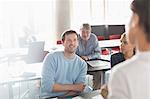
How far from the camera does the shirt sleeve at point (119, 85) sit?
0.77m

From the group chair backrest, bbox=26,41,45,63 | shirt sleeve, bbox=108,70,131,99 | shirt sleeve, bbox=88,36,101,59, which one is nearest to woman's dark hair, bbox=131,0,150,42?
shirt sleeve, bbox=108,70,131,99

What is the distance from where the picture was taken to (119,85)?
77 cm

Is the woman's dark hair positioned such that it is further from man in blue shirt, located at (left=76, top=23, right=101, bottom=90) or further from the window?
the window

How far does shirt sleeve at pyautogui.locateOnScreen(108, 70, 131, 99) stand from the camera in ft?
2.52

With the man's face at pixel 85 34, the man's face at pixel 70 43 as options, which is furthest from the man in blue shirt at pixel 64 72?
the man's face at pixel 85 34

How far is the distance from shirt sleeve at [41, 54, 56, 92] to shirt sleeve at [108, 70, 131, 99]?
198 centimetres

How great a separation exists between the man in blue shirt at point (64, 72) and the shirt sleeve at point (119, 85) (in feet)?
6.25

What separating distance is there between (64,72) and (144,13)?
2178mm

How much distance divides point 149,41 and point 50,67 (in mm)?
2060

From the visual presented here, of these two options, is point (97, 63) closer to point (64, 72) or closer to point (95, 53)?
point (95, 53)

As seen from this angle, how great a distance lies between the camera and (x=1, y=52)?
4.75 meters

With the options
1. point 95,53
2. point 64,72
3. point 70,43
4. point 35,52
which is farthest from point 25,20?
point 64,72

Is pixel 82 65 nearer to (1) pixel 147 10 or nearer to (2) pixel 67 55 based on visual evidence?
(2) pixel 67 55

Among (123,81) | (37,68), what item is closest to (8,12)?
(37,68)
